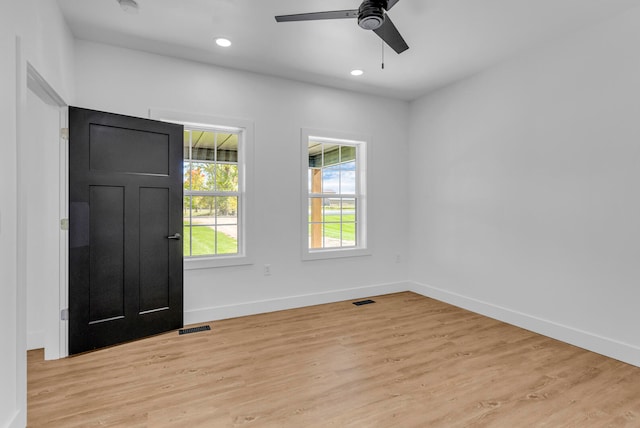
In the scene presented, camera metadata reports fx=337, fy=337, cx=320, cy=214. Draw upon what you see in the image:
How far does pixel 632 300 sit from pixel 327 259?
9.84ft

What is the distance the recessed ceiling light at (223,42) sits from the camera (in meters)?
3.23

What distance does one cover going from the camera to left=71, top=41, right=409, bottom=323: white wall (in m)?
3.41

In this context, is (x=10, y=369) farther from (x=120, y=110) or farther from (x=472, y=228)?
(x=472, y=228)

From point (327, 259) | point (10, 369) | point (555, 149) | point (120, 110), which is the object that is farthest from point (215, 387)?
point (555, 149)

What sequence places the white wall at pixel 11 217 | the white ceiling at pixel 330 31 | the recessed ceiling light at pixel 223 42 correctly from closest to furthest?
the white wall at pixel 11 217 < the white ceiling at pixel 330 31 < the recessed ceiling light at pixel 223 42

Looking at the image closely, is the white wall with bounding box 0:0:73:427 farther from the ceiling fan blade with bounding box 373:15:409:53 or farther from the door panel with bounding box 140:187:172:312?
the ceiling fan blade with bounding box 373:15:409:53

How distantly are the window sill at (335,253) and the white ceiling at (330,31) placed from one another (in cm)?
222

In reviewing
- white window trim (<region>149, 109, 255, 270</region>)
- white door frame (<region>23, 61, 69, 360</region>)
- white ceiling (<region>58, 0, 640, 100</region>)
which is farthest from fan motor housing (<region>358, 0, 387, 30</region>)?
white door frame (<region>23, 61, 69, 360</region>)

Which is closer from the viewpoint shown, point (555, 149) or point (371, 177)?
point (555, 149)

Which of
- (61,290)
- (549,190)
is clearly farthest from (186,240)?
(549,190)

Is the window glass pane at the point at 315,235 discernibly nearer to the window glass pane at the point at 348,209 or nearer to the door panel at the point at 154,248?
the window glass pane at the point at 348,209

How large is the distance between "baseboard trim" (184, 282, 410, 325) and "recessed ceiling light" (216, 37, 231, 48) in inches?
109

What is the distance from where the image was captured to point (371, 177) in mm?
4809

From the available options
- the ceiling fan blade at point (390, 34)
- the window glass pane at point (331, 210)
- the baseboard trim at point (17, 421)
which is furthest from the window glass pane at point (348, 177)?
the baseboard trim at point (17, 421)
